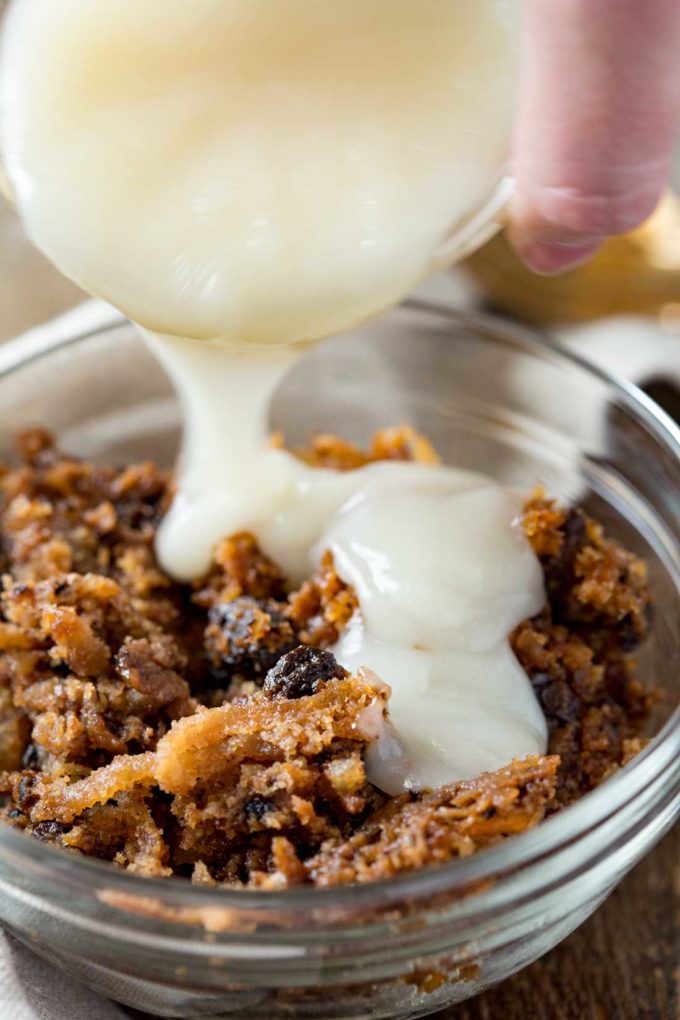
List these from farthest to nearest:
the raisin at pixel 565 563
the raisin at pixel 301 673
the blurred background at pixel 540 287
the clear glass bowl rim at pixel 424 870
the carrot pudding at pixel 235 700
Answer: the blurred background at pixel 540 287 → the raisin at pixel 565 563 → the raisin at pixel 301 673 → the carrot pudding at pixel 235 700 → the clear glass bowl rim at pixel 424 870

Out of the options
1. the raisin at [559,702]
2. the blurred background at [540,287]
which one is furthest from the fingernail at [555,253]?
the blurred background at [540,287]

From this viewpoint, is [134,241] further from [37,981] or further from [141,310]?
[37,981]

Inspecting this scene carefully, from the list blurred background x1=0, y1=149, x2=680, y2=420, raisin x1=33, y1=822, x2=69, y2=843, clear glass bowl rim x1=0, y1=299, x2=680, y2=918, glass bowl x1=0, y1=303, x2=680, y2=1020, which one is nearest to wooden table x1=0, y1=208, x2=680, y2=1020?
glass bowl x1=0, y1=303, x2=680, y2=1020

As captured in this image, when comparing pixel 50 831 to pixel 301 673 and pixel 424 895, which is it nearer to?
pixel 301 673

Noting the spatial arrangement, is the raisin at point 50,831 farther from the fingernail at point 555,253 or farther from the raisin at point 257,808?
the fingernail at point 555,253

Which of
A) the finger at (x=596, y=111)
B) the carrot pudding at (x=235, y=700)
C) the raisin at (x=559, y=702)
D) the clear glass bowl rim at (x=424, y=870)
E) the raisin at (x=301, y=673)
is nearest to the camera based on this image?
the clear glass bowl rim at (x=424, y=870)
